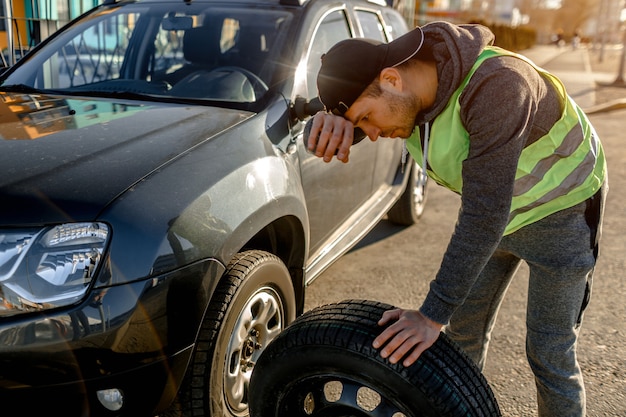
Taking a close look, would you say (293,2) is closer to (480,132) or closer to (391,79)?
(391,79)

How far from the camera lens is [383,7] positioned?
4586 millimetres

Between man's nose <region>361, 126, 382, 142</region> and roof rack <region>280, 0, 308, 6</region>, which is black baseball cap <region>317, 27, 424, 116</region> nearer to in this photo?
man's nose <region>361, 126, 382, 142</region>

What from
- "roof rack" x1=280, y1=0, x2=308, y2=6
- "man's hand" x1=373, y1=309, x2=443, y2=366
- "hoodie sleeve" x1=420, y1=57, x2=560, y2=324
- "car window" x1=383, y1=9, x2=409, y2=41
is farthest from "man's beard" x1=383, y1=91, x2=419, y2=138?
"car window" x1=383, y1=9, x2=409, y2=41

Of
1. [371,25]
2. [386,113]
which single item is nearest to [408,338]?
[386,113]

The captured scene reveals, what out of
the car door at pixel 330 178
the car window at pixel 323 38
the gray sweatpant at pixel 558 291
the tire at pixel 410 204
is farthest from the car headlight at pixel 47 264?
the tire at pixel 410 204

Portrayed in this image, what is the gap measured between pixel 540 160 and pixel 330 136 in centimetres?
63

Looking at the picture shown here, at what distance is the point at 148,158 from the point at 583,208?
1.42 metres

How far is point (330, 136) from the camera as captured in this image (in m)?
1.96

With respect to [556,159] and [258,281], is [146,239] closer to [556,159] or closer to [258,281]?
[258,281]

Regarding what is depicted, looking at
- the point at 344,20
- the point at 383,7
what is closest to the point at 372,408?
the point at 344,20

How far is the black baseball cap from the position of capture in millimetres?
1693

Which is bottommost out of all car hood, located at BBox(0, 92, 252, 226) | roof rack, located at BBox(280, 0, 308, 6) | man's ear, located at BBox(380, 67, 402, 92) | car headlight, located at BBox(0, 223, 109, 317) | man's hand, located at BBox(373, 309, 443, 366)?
man's hand, located at BBox(373, 309, 443, 366)

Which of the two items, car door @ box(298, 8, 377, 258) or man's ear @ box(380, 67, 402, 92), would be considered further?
car door @ box(298, 8, 377, 258)

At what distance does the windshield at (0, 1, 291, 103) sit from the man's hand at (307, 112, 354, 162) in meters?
0.89
